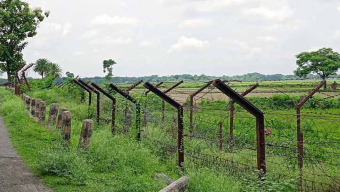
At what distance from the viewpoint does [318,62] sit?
41906 mm

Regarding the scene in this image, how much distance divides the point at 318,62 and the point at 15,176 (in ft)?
132

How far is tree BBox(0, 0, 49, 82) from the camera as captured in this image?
34281mm

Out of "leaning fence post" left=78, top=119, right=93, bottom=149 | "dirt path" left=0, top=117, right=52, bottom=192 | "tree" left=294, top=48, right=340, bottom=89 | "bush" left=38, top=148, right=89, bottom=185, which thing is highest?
"tree" left=294, top=48, right=340, bottom=89

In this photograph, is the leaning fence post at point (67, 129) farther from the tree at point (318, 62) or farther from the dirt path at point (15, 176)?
the tree at point (318, 62)

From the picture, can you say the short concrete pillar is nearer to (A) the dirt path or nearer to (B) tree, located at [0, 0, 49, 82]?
(A) the dirt path

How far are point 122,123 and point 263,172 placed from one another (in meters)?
6.71

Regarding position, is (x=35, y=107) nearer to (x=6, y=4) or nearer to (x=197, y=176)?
(x=197, y=176)

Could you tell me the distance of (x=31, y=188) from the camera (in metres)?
7.02

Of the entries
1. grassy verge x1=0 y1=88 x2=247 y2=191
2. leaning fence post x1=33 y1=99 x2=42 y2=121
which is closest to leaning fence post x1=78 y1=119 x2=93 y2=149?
grassy verge x1=0 y1=88 x2=247 y2=191

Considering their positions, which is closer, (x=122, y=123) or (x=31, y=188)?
(x=31, y=188)

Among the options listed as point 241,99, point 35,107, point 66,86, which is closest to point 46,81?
point 66,86

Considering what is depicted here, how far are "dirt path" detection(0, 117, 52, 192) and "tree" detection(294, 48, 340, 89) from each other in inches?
1324

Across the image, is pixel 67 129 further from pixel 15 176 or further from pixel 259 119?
pixel 259 119

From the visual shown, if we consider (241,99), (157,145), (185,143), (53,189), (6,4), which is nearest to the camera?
(241,99)
